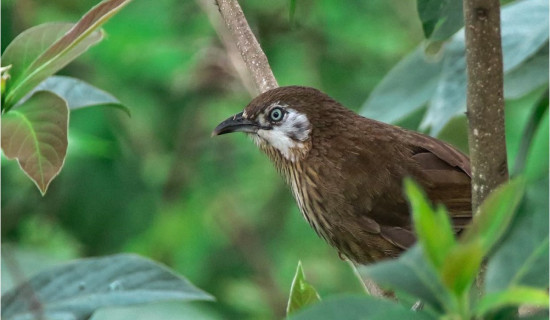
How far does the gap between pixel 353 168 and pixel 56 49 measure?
151cm

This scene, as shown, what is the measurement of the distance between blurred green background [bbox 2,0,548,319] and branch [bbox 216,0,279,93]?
5.70 ft

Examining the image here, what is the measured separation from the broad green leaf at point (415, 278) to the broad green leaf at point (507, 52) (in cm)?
147

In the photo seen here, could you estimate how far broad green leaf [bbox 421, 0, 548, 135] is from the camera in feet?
8.57

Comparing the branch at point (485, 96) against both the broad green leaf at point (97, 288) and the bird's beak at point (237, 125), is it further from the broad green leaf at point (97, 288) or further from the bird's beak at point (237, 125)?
the bird's beak at point (237, 125)

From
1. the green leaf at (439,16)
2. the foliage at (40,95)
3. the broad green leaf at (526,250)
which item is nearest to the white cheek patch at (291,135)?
the green leaf at (439,16)

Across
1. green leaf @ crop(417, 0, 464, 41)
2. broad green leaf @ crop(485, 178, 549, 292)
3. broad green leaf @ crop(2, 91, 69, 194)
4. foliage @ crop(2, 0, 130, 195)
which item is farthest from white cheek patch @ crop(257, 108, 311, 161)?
broad green leaf @ crop(485, 178, 549, 292)

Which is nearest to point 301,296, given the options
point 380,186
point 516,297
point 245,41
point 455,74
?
point 516,297

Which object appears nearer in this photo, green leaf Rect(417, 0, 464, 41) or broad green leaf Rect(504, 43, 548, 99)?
green leaf Rect(417, 0, 464, 41)

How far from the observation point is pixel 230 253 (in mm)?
5387

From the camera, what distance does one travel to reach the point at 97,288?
171 cm

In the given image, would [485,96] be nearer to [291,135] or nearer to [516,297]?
[516,297]

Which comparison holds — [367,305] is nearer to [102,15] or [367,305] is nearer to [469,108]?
[469,108]

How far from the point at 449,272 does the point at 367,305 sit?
0.40 feet

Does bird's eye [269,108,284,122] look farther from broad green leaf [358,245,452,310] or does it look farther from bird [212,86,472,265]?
broad green leaf [358,245,452,310]
